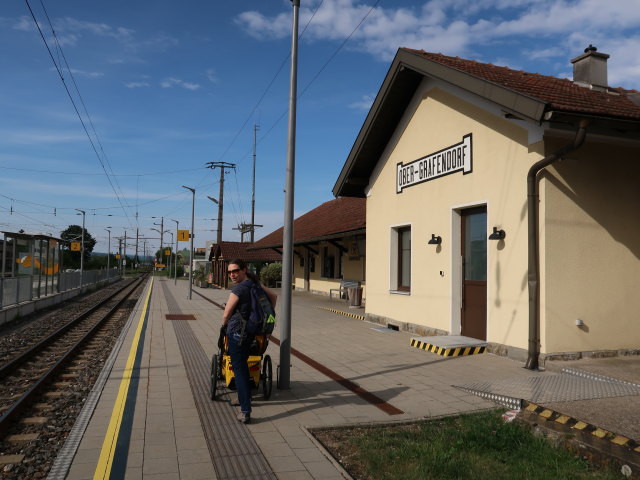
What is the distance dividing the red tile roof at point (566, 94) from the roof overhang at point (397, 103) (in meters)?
0.15

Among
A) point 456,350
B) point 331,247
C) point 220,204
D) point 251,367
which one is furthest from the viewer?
point 220,204

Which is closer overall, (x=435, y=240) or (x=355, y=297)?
(x=435, y=240)

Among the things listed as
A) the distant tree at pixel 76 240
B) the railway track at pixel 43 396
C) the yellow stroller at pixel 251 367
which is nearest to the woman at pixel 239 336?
the yellow stroller at pixel 251 367

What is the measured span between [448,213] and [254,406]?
6.18 m

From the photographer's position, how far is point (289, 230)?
6.73 metres

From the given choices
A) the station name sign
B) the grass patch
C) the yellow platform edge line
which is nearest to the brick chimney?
the station name sign

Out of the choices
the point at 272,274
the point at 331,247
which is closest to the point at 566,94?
the point at 331,247

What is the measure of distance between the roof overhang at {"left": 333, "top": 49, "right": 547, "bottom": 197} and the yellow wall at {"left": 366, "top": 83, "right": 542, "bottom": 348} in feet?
1.24

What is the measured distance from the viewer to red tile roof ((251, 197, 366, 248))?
728 inches

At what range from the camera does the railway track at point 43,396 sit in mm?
4688

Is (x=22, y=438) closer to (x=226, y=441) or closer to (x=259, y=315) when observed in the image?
(x=226, y=441)

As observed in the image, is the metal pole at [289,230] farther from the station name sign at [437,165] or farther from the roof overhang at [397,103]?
the station name sign at [437,165]

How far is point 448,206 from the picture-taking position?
405 inches

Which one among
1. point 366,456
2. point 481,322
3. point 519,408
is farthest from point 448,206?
point 366,456
